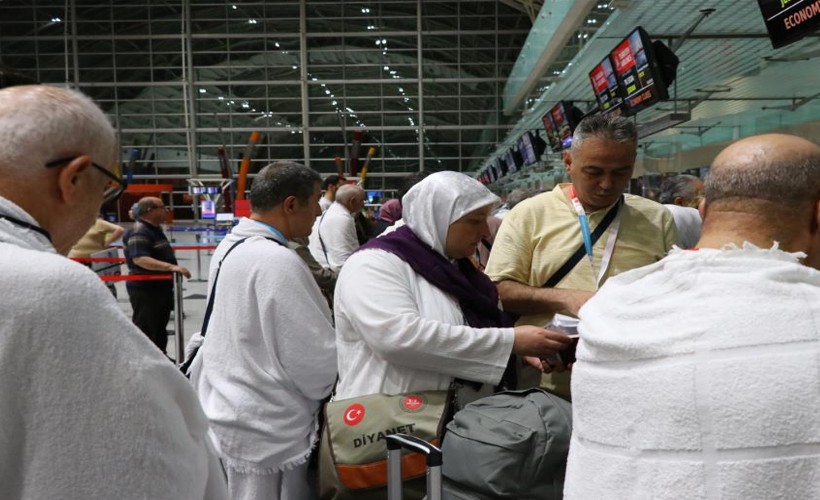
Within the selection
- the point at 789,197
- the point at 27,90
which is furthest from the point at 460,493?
the point at 27,90

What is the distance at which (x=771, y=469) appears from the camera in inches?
38.9

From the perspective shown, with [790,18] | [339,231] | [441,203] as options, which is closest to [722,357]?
[441,203]

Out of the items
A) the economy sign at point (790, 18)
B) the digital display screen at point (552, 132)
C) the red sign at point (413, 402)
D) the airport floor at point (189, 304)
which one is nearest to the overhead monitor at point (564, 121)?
the digital display screen at point (552, 132)

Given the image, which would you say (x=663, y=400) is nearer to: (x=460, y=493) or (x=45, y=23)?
(x=460, y=493)

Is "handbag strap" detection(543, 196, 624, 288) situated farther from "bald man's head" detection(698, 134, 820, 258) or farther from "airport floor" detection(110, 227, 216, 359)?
"airport floor" detection(110, 227, 216, 359)

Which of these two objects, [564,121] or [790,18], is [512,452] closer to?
[790,18]

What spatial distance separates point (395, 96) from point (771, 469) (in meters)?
26.7

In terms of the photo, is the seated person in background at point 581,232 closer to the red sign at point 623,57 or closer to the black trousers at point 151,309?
the black trousers at point 151,309

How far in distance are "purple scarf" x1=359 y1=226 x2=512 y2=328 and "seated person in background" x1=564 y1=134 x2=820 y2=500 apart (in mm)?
1081

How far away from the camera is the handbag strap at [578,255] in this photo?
98.8 inches

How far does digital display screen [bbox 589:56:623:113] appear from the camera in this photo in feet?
27.3

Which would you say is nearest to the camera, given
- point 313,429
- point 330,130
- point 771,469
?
point 771,469

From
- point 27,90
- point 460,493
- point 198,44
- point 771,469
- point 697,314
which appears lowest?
point 460,493

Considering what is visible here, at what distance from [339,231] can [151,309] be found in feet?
6.41
